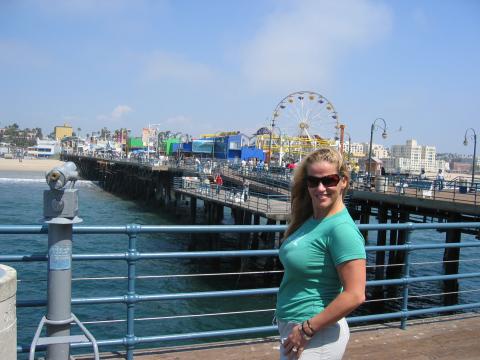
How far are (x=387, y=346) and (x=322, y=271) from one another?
2.47 metres

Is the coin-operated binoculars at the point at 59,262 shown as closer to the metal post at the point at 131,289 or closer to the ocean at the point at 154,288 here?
the metal post at the point at 131,289

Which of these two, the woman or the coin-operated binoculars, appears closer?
the woman

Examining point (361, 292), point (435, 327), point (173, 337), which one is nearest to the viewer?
point (361, 292)

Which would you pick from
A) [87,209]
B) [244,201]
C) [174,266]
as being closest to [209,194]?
[244,201]

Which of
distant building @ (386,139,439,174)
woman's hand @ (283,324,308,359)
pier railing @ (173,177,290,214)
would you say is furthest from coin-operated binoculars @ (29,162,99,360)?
distant building @ (386,139,439,174)

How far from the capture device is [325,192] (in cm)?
228

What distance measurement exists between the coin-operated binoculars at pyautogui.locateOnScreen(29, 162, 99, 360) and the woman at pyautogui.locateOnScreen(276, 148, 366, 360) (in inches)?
54.1

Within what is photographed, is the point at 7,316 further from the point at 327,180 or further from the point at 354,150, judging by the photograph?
the point at 354,150

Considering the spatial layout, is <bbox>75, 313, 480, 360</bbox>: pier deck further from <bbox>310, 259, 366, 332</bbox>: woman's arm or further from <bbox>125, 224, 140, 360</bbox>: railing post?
<bbox>310, 259, 366, 332</bbox>: woman's arm

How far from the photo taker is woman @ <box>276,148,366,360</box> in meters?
2.09

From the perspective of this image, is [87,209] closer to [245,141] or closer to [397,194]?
[397,194]

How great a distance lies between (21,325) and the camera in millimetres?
10852

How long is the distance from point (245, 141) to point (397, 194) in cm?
4452

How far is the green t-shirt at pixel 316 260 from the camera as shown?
6.93 feet
